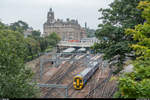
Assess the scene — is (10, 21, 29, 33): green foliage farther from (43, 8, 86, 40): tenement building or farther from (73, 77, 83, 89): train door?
(73, 77, 83, 89): train door

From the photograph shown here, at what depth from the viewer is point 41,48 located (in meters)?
41.4

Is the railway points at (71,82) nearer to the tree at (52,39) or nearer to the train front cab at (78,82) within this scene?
the train front cab at (78,82)

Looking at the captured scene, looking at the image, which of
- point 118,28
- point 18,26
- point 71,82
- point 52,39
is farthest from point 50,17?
point 118,28

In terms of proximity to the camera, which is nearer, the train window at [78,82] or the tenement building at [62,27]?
the train window at [78,82]

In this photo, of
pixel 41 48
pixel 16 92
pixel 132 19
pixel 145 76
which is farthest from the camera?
pixel 41 48

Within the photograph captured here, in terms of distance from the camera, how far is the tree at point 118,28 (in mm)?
9484

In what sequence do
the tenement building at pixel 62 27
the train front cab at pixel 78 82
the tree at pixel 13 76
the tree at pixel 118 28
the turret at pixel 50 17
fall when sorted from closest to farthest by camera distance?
the tree at pixel 13 76 → the tree at pixel 118 28 → the train front cab at pixel 78 82 → the tenement building at pixel 62 27 → the turret at pixel 50 17

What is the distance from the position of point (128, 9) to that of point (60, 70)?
17.5 meters

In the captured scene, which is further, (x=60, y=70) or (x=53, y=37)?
(x=53, y=37)

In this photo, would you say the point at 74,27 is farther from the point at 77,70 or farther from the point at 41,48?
the point at 77,70

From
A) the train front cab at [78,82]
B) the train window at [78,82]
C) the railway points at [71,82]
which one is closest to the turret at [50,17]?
the railway points at [71,82]

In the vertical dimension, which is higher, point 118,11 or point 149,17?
point 118,11

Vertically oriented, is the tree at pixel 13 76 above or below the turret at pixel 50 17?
below

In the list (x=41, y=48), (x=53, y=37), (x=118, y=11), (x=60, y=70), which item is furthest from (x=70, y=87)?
(x=53, y=37)
